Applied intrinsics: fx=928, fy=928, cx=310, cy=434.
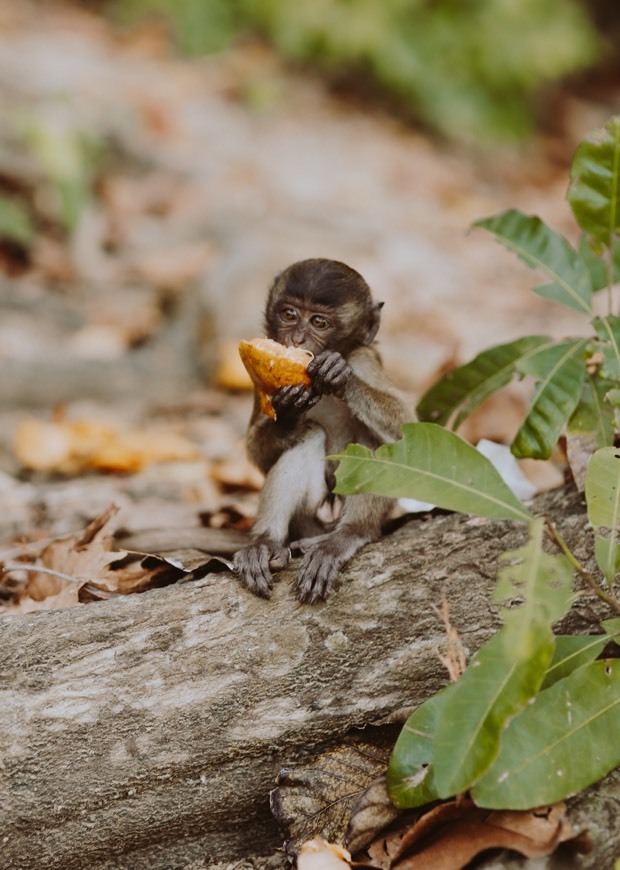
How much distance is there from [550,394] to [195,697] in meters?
1.72

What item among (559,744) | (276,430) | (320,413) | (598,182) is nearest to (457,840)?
(559,744)

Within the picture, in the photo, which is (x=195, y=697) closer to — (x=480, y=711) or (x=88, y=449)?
(x=480, y=711)

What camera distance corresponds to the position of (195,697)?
2.98 m

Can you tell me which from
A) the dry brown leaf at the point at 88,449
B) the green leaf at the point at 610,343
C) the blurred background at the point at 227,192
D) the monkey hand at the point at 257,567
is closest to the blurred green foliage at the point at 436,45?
the blurred background at the point at 227,192

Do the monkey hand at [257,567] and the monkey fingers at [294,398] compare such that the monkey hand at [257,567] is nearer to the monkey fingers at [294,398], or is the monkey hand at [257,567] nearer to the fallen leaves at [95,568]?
the fallen leaves at [95,568]

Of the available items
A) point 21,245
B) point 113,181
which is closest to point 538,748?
point 21,245

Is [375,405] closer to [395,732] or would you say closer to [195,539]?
[195,539]

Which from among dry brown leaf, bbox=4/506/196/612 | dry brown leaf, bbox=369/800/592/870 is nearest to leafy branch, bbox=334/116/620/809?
dry brown leaf, bbox=369/800/592/870

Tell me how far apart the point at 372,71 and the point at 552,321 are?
6241 mm

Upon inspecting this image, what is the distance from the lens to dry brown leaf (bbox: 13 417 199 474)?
5457mm

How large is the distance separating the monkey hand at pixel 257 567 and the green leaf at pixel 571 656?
1.00m

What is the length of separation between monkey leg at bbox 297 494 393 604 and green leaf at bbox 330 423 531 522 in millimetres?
522

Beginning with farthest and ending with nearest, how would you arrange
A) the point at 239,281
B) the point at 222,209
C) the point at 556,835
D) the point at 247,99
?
the point at 247,99, the point at 222,209, the point at 239,281, the point at 556,835

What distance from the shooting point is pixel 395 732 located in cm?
304
